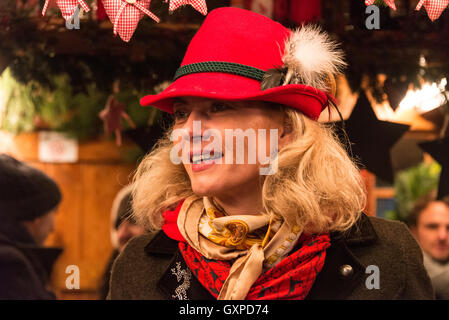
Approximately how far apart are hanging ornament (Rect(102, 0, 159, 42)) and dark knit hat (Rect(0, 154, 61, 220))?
87 centimetres

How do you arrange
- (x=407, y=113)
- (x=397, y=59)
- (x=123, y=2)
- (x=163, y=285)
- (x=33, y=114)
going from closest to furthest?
1. (x=123, y=2)
2. (x=163, y=285)
3. (x=397, y=59)
4. (x=33, y=114)
5. (x=407, y=113)

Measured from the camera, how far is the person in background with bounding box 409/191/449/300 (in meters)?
2.14

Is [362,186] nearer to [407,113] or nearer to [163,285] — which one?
[163,285]

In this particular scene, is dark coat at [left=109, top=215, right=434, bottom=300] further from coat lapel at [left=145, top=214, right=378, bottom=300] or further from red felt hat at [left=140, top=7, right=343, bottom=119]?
red felt hat at [left=140, top=7, right=343, bottom=119]

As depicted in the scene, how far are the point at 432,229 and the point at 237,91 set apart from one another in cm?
152

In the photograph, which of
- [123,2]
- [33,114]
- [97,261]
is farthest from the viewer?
[97,261]

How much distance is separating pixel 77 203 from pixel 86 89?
1.37 m

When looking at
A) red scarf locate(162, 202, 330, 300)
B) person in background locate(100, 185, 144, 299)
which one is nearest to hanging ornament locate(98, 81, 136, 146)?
person in background locate(100, 185, 144, 299)

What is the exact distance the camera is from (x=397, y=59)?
177 cm

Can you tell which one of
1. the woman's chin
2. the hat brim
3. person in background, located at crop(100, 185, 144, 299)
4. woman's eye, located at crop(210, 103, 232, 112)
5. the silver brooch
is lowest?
person in background, located at crop(100, 185, 144, 299)

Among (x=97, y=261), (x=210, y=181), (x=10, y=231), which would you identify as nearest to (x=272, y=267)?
(x=210, y=181)
